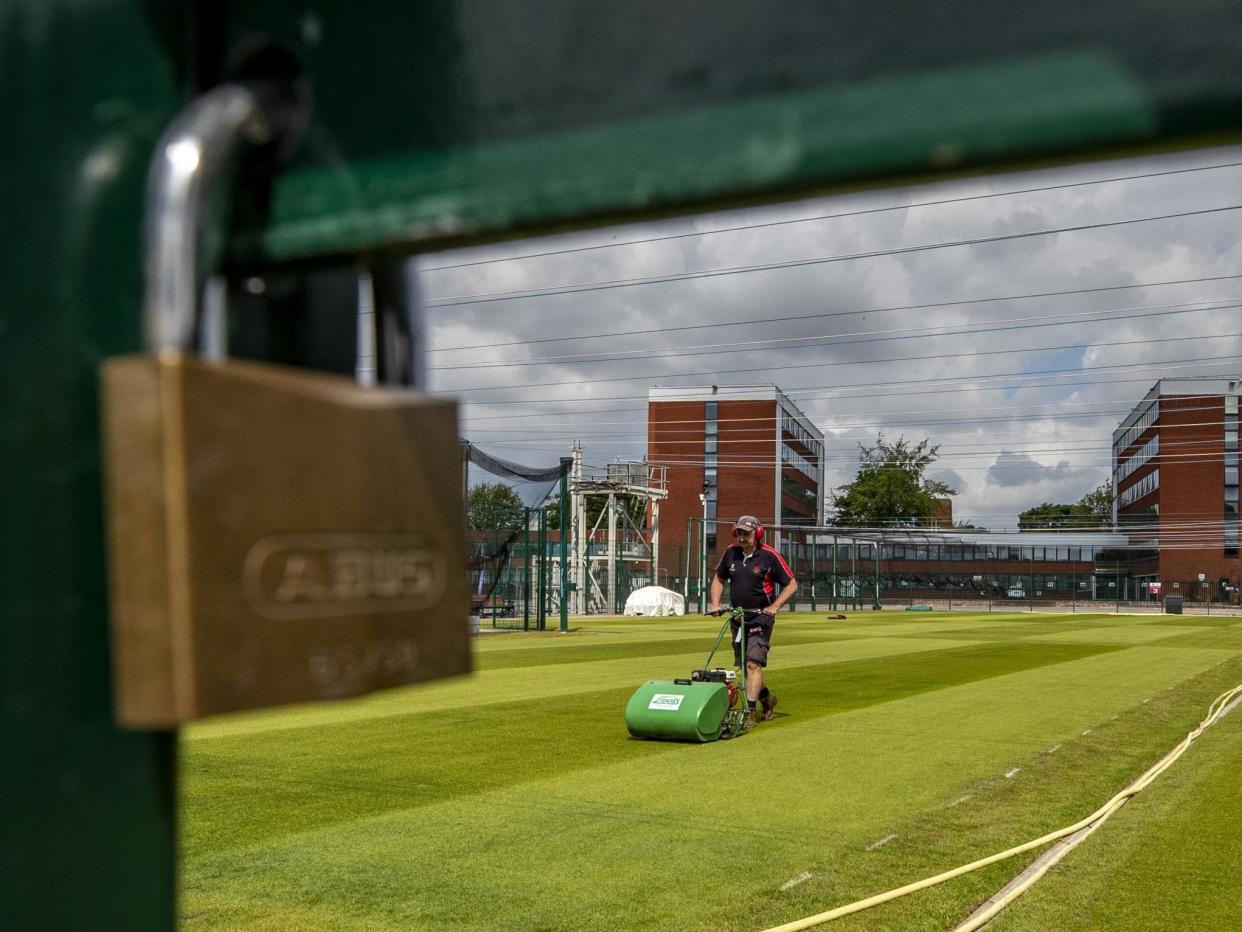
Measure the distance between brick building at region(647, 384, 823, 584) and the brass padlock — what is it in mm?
87800

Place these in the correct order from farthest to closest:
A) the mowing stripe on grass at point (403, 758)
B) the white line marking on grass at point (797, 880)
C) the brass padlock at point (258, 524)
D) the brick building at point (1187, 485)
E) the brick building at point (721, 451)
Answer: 1. the brick building at point (721, 451)
2. the brick building at point (1187, 485)
3. the mowing stripe on grass at point (403, 758)
4. the white line marking on grass at point (797, 880)
5. the brass padlock at point (258, 524)

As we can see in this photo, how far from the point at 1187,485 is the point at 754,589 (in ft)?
268

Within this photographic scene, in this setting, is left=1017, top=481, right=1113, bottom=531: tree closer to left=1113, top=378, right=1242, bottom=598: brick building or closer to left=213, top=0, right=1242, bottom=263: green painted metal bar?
left=1113, top=378, right=1242, bottom=598: brick building

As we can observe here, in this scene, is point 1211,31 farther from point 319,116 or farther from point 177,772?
point 177,772

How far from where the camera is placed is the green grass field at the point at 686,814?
5523 mm

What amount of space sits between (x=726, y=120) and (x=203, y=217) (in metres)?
0.36

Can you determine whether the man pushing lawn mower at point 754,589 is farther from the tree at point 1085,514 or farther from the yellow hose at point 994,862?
the tree at point 1085,514

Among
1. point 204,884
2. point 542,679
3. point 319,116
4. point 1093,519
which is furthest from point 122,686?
point 1093,519

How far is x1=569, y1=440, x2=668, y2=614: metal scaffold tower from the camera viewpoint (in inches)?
1998

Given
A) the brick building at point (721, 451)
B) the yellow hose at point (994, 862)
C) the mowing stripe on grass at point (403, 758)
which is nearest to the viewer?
the yellow hose at point (994, 862)

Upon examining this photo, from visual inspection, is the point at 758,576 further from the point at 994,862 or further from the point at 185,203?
the point at 185,203

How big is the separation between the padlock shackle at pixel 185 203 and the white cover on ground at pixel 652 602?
48.4 meters

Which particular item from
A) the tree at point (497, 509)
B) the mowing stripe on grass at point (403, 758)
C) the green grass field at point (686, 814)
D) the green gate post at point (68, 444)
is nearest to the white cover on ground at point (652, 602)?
the tree at point (497, 509)

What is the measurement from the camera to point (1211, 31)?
0.74 meters
